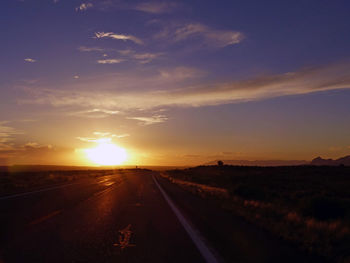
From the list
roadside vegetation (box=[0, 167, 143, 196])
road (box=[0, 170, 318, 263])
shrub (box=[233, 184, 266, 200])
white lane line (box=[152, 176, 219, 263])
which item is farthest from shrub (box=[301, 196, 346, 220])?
roadside vegetation (box=[0, 167, 143, 196])

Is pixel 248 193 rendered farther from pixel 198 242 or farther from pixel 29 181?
pixel 29 181

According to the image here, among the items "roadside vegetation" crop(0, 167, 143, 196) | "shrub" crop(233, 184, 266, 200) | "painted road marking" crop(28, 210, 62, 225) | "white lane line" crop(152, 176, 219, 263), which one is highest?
"roadside vegetation" crop(0, 167, 143, 196)

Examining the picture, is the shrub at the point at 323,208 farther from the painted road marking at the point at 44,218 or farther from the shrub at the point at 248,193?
the painted road marking at the point at 44,218

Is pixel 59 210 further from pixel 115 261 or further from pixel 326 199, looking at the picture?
pixel 326 199

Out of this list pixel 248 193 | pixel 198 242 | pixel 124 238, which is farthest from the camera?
pixel 248 193

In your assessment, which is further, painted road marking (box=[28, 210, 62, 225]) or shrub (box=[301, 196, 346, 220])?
shrub (box=[301, 196, 346, 220])

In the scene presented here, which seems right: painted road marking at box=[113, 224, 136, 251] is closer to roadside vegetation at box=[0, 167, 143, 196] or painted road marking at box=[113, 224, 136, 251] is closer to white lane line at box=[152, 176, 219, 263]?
white lane line at box=[152, 176, 219, 263]

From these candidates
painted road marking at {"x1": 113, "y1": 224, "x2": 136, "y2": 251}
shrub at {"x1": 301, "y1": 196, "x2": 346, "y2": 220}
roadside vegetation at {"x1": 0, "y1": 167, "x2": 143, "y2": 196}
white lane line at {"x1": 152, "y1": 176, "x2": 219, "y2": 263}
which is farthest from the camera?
roadside vegetation at {"x1": 0, "y1": 167, "x2": 143, "y2": 196}

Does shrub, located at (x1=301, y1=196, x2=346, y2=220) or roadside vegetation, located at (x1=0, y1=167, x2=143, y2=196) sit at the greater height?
roadside vegetation, located at (x1=0, y1=167, x2=143, y2=196)

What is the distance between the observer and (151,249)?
27.8ft

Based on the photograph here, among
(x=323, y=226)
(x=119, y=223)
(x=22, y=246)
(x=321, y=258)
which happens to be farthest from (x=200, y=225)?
(x=22, y=246)

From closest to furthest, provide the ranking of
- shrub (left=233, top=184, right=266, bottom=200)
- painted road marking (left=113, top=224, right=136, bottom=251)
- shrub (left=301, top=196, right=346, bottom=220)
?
painted road marking (left=113, top=224, right=136, bottom=251) → shrub (left=301, top=196, right=346, bottom=220) → shrub (left=233, top=184, right=266, bottom=200)

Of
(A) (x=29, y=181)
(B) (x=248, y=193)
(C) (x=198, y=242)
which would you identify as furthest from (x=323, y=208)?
(A) (x=29, y=181)

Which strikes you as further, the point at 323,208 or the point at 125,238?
the point at 323,208
